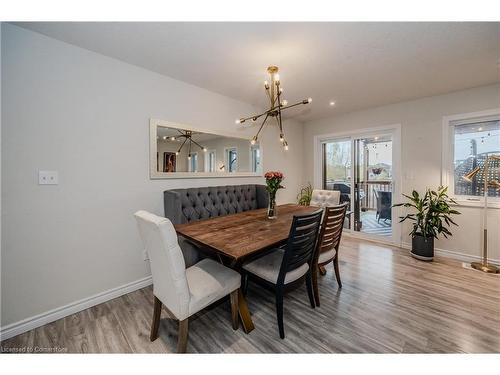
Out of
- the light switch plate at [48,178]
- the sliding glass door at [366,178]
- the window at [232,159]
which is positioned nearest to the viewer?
the light switch plate at [48,178]

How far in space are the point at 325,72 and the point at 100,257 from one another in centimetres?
315

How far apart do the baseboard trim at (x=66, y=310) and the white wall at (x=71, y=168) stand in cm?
4

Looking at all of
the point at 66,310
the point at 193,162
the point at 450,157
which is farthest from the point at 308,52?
the point at 66,310

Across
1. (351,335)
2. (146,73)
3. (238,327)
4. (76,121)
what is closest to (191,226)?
(238,327)

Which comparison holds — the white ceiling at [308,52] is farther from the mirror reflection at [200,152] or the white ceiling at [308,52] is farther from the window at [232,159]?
the window at [232,159]

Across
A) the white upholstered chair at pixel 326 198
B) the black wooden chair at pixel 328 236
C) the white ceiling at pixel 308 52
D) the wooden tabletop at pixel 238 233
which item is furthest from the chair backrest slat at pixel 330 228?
the white ceiling at pixel 308 52

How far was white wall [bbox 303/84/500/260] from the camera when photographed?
9.17 ft

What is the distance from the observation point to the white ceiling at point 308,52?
1658mm

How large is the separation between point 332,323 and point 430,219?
235 centimetres

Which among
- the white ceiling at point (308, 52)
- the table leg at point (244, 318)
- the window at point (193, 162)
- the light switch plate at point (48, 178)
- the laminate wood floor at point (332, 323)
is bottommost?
the laminate wood floor at point (332, 323)

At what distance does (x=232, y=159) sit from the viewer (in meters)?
3.25

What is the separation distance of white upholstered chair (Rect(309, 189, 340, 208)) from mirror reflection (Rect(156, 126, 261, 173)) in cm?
113

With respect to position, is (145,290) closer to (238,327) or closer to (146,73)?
(238,327)

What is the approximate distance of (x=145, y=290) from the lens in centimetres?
229
